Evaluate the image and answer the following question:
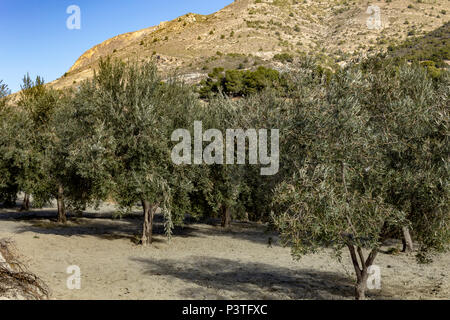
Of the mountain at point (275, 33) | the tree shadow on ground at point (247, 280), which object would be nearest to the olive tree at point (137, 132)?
the tree shadow on ground at point (247, 280)

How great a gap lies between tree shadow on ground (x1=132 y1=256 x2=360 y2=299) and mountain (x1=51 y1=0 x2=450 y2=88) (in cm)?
5428

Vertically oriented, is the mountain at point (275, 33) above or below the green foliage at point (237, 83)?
above

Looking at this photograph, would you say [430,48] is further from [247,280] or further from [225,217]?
[247,280]

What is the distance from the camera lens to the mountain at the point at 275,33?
7994cm

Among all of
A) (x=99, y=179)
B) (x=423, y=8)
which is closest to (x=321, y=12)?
(x=423, y=8)

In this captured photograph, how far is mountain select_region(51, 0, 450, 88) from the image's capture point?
79.9 metres

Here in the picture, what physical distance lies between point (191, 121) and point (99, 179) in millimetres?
5795

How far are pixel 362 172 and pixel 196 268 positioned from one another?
973 centimetres

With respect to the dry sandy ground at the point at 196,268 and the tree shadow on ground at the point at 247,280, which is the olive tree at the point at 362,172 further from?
the tree shadow on ground at the point at 247,280

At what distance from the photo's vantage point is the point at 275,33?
9456 centimetres

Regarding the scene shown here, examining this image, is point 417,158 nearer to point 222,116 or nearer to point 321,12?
point 222,116

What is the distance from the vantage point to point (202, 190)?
23391mm

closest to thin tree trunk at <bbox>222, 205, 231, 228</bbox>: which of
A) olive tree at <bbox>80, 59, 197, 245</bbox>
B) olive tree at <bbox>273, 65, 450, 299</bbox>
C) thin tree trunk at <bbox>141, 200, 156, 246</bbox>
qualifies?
thin tree trunk at <bbox>141, 200, 156, 246</bbox>

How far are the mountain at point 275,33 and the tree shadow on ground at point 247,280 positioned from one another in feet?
178
